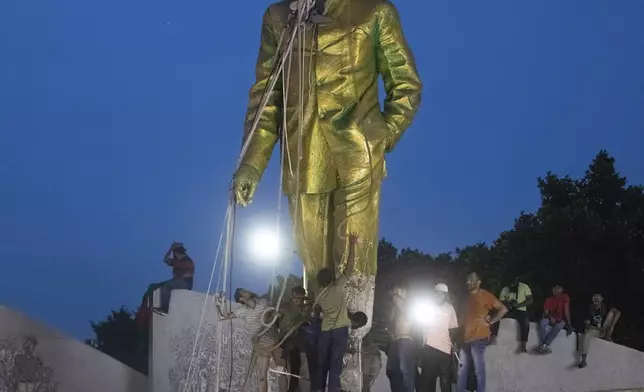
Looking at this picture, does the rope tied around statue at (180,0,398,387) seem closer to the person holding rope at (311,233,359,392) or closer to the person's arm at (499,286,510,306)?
the person holding rope at (311,233,359,392)

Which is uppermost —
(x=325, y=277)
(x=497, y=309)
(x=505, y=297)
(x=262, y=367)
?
(x=505, y=297)

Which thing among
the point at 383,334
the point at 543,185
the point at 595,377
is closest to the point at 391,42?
the point at 383,334

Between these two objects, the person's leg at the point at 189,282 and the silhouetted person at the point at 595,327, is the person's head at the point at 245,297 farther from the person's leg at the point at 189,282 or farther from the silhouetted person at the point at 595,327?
the silhouetted person at the point at 595,327

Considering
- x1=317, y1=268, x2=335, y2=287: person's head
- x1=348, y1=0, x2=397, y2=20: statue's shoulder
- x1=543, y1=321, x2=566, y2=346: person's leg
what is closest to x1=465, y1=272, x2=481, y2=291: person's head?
x1=543, y1=321, x2=566, y2=346: person's leg

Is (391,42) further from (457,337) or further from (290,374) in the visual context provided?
(457,337)

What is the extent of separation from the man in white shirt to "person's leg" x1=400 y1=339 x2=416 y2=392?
2.13ft

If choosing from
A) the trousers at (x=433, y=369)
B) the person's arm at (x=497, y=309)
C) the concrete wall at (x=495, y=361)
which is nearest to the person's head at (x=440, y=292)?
the trousers at (x=433, y=369)

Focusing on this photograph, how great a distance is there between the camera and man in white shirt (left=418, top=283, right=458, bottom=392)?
27.7 ft

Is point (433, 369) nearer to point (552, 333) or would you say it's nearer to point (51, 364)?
point (51, 364)

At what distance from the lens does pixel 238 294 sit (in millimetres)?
5379

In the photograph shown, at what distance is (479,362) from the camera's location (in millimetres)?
9555

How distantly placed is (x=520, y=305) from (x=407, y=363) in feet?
15.8

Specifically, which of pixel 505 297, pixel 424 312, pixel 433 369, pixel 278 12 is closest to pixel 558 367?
pixel 505 297

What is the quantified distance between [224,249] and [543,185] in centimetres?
2709
